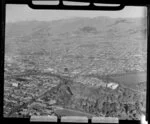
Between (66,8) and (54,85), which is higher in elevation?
(66,8)

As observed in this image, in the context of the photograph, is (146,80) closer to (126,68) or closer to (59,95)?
(126,68)

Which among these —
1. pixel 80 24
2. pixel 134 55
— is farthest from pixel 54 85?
pixel 134 55

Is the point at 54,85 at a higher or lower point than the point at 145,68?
lower

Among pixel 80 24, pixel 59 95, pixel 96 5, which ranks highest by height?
pixel 96 5

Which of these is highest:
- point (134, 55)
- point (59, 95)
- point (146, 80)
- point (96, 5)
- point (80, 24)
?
point (96, 5)

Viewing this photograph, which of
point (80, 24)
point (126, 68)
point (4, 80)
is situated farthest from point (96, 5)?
point (4, 80)

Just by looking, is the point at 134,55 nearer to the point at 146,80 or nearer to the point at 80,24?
the point at 146,80
